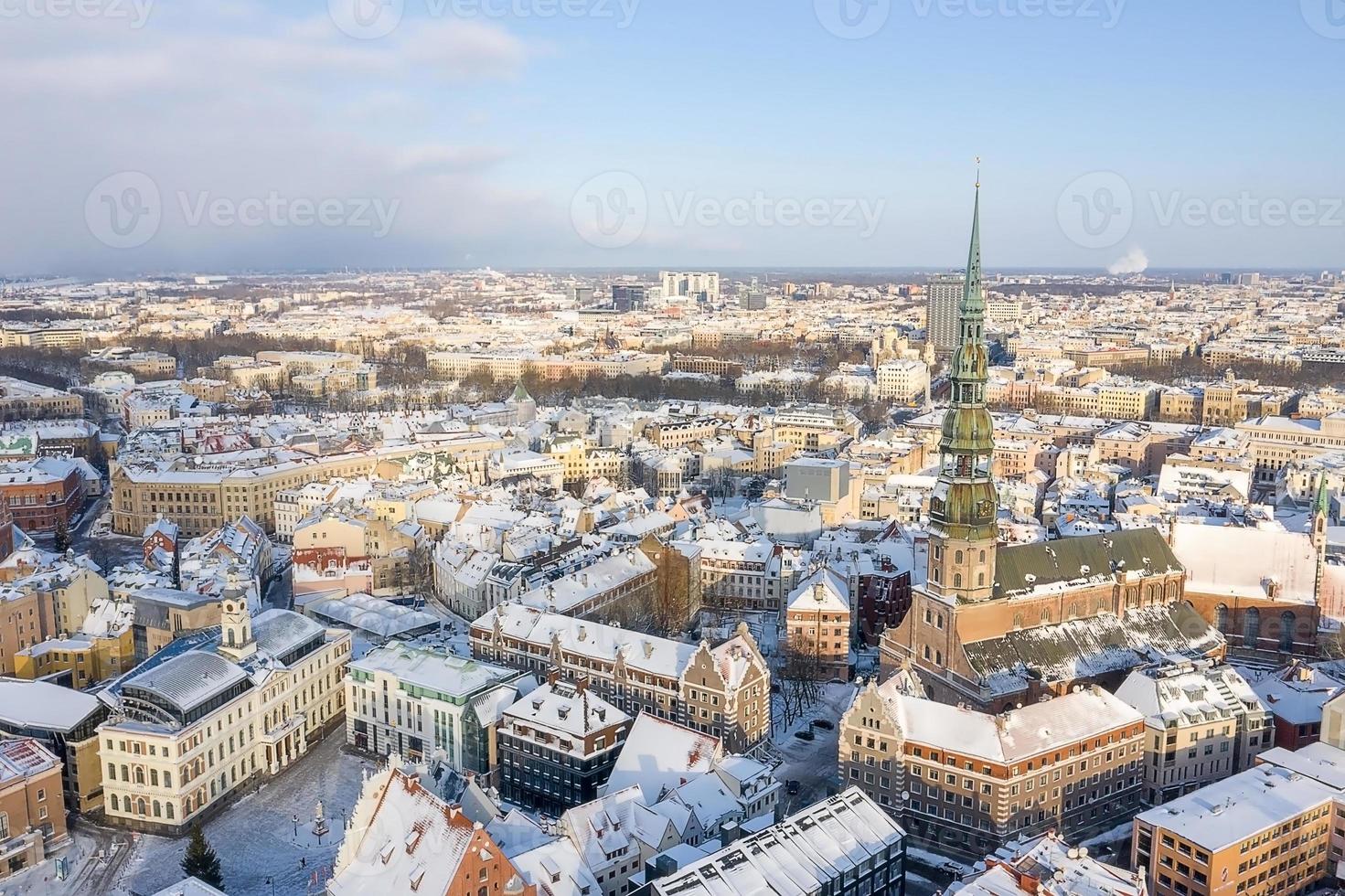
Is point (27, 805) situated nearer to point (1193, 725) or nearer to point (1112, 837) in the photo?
point (1112, 837)

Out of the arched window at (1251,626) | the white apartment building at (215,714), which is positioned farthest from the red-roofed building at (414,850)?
the arched window at (1251,626)

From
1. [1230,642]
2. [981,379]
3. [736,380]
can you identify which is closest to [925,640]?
[981,379]

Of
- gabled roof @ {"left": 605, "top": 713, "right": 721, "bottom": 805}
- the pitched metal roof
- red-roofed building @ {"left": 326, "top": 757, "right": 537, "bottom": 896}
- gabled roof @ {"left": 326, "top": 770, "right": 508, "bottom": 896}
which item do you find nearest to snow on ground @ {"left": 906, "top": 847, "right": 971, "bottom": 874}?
gabled roof @ {"left": 605, "top": 713, "right": 721, "bottom": 805}

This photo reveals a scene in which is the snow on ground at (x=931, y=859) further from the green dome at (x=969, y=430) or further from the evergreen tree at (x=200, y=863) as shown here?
the evergreen tree at (x=200, y=863)

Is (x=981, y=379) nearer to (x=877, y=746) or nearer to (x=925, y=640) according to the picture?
(x=925, y=640)

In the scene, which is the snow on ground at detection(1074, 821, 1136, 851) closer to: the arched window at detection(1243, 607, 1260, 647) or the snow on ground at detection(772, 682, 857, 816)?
the snow on ground at detection(772, 682, 857, 816)

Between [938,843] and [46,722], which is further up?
[46,722]

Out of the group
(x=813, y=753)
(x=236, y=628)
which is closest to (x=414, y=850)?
(x=236, y=628)

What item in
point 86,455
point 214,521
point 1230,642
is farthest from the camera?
point 86,455
